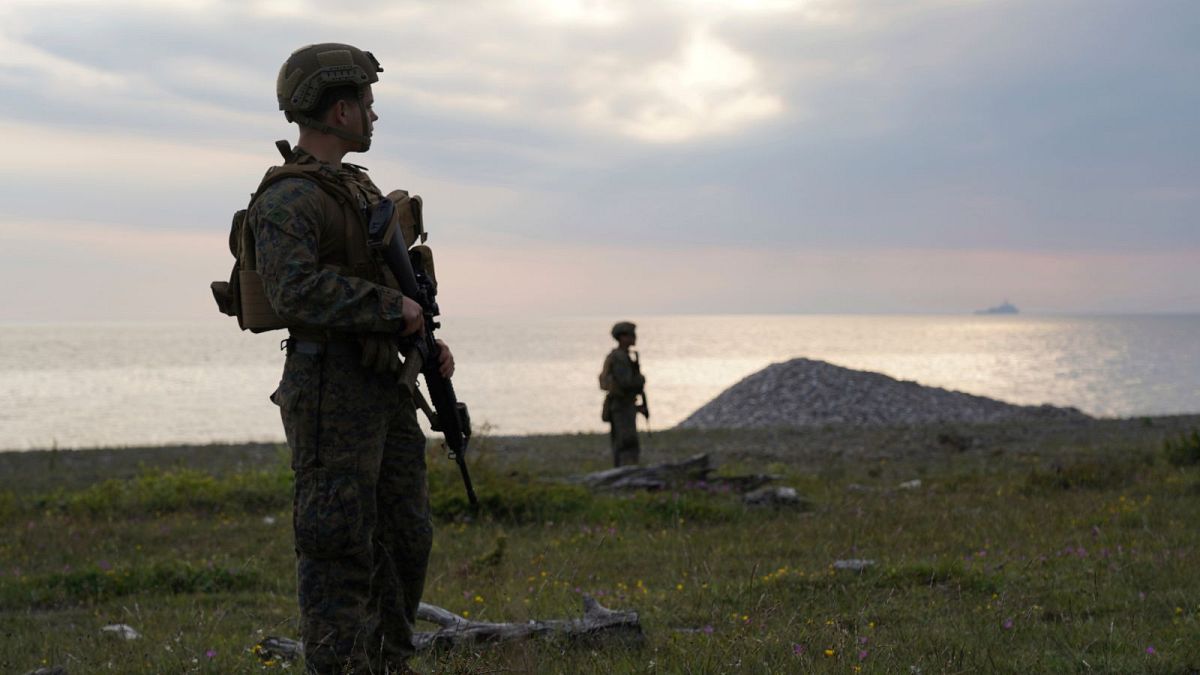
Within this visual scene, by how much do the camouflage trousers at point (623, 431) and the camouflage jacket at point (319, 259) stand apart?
37.5 ft

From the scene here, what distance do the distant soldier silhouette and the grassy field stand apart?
5.62 ft

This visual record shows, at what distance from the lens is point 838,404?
32.2m

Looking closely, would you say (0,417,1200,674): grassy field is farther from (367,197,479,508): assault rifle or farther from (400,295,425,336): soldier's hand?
(400,295,425,336): soldier's hand

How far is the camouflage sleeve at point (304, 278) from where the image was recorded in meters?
4.28

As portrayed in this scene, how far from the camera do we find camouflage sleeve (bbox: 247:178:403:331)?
4.28 m

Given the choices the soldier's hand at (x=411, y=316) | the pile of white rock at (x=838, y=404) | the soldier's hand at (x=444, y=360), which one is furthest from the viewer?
the pile of white rock at (x=838, y=404)

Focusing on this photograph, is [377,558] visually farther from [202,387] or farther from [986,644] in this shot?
[202,387]

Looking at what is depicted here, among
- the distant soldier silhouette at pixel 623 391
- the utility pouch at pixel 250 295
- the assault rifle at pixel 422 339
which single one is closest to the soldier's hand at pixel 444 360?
the assault rifle at pixel 422 339

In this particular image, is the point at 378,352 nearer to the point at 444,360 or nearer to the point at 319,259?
the point at 444,360

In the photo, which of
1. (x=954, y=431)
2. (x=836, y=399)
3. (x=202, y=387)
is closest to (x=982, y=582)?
(x=954, y=431)

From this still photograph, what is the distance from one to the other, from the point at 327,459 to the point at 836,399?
29.8m

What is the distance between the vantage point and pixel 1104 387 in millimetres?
60750

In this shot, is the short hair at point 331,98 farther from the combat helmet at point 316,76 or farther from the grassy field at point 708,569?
the grassy field at point 708,569

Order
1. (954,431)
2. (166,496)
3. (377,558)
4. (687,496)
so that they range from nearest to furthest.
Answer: (377,558) < (687,496) < (166,496) < (954,431)
